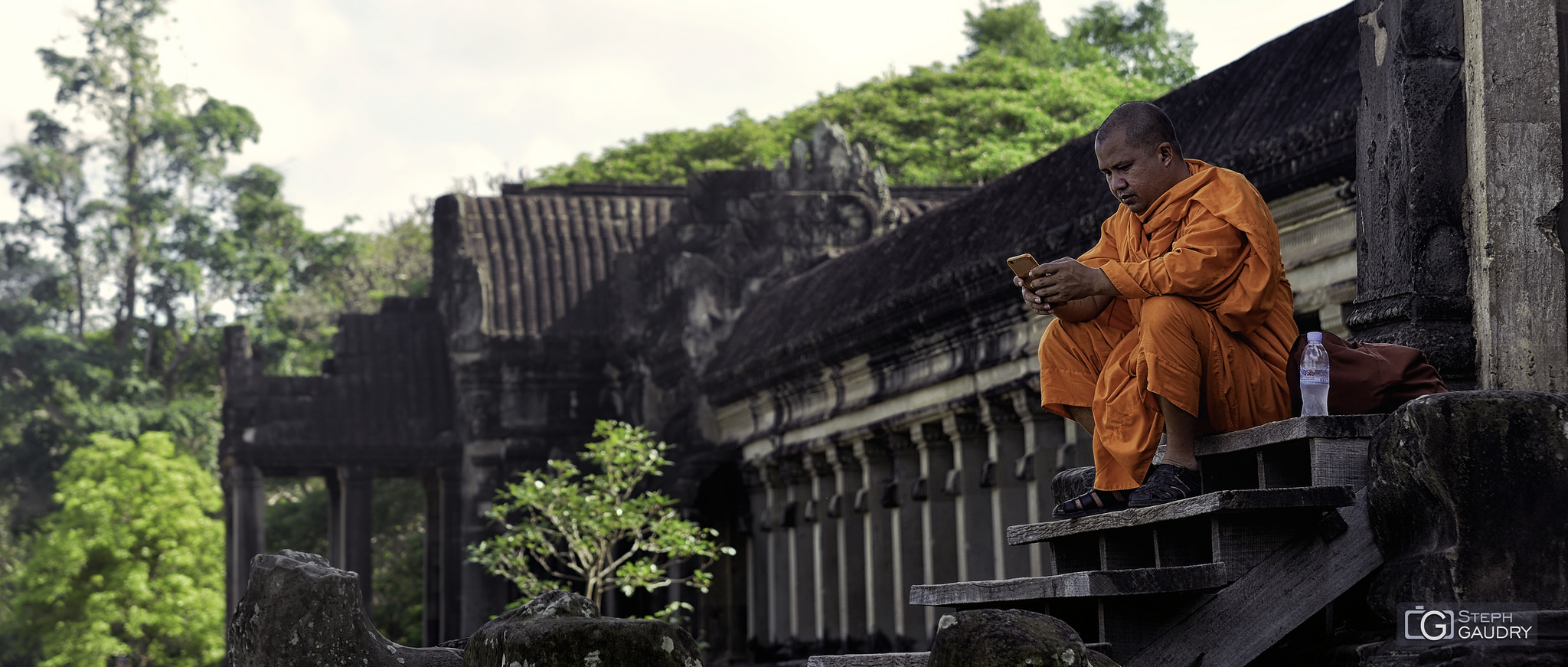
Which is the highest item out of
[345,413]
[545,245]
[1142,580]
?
[545,245]

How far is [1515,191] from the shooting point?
273 inches

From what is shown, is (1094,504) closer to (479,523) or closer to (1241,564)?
(1241,564)

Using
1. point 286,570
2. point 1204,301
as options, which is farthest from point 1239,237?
point 286,570

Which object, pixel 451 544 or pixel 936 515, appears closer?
pixel 936 515

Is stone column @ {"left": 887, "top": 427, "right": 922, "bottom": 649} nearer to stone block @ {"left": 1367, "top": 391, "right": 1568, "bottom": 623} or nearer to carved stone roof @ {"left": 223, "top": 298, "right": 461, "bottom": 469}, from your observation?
carved stone roof @ {"left": 223, "top": 298, "right": 461, "bottom": 469}

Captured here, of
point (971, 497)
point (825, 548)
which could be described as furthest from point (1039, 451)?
point (825, 548)

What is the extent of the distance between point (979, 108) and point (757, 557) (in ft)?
74.1

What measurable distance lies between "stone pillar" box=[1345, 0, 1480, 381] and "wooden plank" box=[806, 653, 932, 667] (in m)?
2.23

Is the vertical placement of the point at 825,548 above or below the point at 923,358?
below

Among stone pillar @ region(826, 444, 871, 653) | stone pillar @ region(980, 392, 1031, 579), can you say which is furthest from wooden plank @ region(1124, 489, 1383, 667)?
stone pillar @ region(826, 444, 871, 653)

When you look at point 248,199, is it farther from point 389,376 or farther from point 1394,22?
point 1394,22

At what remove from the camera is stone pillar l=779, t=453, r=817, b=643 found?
760 inches

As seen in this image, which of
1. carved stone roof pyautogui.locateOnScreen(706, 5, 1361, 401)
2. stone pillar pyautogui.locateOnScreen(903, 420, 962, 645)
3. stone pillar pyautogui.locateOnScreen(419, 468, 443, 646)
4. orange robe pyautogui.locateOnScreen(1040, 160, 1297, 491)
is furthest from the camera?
stone pillar pyautogui.locateOnScreen(419, 468, 443, 646)

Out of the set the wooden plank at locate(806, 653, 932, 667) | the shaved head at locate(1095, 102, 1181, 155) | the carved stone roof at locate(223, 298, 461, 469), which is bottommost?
the wooden plank at locate(806, 653, 932, 667)
